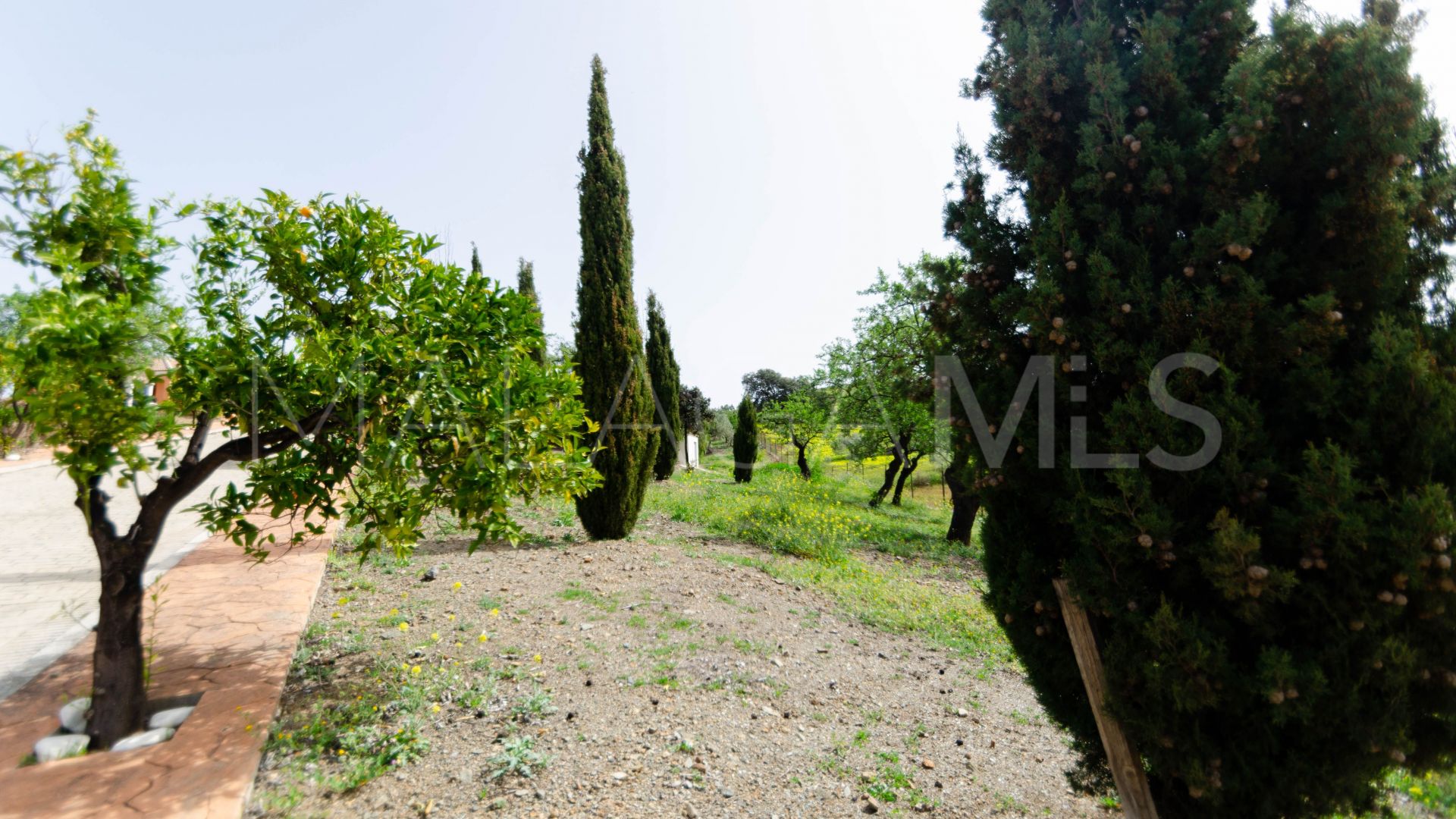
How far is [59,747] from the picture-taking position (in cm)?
310

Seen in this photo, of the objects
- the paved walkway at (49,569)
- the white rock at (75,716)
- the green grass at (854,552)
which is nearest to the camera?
the white rock at (75,716)

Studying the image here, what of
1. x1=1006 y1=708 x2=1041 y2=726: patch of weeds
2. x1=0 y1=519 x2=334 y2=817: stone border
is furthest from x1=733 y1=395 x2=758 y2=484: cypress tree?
x1=1006 y1=708 x2=1041 y2=726: patch of weeds

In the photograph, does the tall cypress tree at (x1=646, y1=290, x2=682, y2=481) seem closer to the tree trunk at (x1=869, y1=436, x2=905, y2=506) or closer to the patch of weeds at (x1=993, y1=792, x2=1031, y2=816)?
the tree trunk at (x1=869, y1=436, x2=905, y2=506)

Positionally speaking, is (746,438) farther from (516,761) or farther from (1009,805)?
(516,761)

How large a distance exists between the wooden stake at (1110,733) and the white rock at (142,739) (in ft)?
14.1

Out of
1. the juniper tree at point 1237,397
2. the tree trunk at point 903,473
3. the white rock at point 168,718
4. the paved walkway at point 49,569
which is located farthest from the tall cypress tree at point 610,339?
the tree trunk at point 903,473

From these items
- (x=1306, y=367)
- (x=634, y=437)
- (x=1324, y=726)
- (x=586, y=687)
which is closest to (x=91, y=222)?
(x=586, y=687)

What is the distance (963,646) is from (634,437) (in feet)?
15.4

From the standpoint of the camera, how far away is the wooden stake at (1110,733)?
100.0 inches

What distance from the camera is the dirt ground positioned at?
119 inches

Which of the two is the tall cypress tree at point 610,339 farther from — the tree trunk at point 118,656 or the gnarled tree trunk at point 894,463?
the gnarled tree trunk at point 894,463

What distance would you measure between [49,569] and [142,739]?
19.7ft

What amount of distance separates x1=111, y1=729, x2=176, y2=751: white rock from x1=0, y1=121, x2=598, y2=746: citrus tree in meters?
0.05

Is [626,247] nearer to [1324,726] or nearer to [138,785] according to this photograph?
[138,785]
